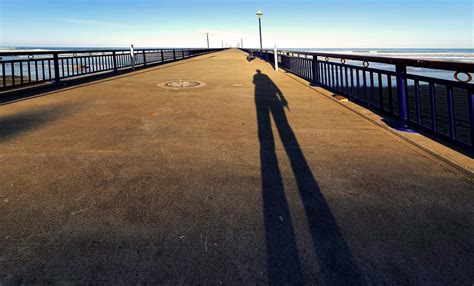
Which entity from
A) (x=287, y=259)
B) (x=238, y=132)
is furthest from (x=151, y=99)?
(x=287, y=259)

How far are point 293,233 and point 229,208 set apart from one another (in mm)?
640

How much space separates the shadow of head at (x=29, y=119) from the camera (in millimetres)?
5176

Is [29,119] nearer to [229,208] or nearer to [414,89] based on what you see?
[229,208]

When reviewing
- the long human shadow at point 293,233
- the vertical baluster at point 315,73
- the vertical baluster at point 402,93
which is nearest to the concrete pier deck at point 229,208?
the long human shadow at point 293,233

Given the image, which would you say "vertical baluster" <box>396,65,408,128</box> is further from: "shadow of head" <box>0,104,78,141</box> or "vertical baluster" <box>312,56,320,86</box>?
"shadow of head" <box>0,104,78,141</box>

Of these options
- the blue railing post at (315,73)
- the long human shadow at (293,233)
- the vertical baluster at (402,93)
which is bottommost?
the long human shadow at (293,233)

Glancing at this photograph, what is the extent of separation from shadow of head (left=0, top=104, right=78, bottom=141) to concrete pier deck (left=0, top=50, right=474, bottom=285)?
0.25 ft

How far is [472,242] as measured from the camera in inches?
85.9

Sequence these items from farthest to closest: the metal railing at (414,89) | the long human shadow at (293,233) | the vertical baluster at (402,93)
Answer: the vertical baluster at (402,93), the metal railing at (414,89), the long human shadow at (293,233)

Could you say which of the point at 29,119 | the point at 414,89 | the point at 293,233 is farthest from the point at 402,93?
the point at 29,119

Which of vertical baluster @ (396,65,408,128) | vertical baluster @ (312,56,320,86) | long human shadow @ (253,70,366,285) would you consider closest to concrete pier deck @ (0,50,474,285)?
long human shadow @ (253,70,366,285)

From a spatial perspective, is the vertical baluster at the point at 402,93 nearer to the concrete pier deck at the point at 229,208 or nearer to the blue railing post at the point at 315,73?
the concrete pier deck at the point at 229,208

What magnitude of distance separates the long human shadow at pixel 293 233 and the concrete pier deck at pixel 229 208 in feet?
0.03

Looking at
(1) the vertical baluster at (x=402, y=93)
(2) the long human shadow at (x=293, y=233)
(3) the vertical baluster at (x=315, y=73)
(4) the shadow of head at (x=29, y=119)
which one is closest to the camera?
(2) the long human shadow at (x=293, y=233)
